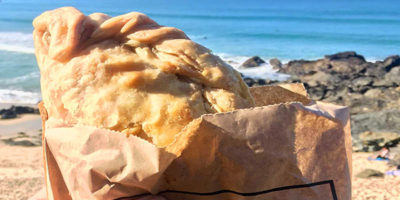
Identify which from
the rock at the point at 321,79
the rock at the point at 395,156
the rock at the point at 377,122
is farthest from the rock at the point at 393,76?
the rock at the point at 395,156

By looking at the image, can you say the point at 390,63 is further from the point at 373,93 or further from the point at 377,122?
the point at 377,122

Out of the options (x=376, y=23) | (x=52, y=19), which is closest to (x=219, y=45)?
(x=376, y=23)

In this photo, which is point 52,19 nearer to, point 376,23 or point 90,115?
point 90,115

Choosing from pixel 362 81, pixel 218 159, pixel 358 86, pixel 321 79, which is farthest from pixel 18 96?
pixel 218 159

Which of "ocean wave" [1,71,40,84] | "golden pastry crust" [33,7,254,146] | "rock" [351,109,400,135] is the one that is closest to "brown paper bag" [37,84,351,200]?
"golden pastry crust" [33,7,254,146]

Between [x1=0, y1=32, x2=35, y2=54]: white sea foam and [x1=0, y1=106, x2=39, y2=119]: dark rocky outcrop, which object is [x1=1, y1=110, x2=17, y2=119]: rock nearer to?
[x1=0, y1=106, x2=39, y2=119]: dark rocky outcrop

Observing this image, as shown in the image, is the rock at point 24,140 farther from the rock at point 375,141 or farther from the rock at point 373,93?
the rock at point 373,93
